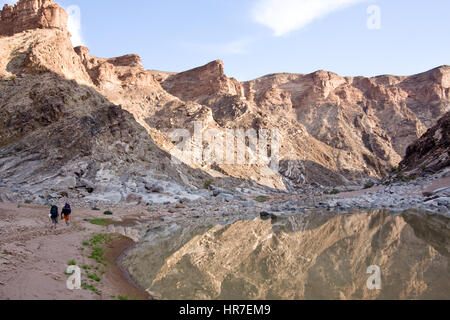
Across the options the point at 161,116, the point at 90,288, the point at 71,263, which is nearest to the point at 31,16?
the point at 161,116

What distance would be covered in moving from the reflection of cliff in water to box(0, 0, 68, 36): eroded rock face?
46460 mm

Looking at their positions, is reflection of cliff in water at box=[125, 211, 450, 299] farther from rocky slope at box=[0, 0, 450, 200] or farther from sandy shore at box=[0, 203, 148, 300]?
rocky slope at box=[0, 0, 450, 200]

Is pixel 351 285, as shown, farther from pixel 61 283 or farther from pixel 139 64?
pixel 139 64

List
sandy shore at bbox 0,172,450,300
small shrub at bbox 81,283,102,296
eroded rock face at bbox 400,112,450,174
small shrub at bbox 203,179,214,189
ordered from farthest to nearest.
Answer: small shrub at bbox 203,179,214,189 → eroded rock face at bbox 400,112,450,174 → small shrub at bbox 81,283,102,296 → sandy shore at bbox 0,172,450,300

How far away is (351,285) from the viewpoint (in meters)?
7.79

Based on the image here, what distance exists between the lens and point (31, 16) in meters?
49.8

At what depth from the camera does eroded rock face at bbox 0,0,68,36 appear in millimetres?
48656

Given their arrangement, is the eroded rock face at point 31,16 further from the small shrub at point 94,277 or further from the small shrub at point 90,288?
the small shrub at point 90,288

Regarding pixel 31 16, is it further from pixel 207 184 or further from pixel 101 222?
pixel 101 222

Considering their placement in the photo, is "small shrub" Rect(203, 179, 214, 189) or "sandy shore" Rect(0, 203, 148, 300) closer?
"sandy shore" Rect(0, 203, 148, 300)

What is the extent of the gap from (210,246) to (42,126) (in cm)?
3032

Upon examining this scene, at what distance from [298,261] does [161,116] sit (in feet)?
174

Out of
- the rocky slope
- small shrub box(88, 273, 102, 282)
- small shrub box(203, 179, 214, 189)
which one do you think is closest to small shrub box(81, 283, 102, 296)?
small shrub box(88, 273, 102, 282)
